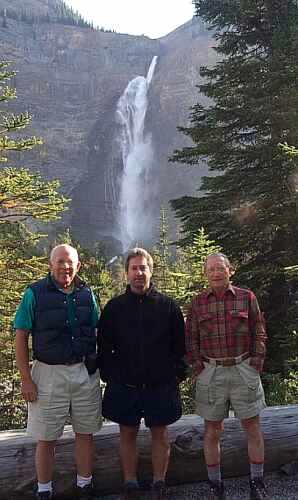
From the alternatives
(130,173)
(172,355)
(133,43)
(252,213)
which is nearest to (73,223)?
(130,173)

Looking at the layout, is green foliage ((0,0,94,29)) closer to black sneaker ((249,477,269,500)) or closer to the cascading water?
the cascading water

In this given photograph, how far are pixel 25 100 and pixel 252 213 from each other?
101 metres

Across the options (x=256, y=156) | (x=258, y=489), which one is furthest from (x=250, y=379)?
(x=256, y=156)

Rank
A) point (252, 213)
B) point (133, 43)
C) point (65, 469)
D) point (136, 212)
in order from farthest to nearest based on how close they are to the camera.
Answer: point (133, 43), point (136, 212), point (252, 213), point (65, 469)

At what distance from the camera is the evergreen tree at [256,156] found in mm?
8242

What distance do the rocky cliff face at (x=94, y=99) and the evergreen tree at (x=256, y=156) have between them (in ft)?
195

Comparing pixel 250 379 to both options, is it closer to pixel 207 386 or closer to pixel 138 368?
pixel 207 386

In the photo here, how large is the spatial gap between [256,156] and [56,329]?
6.34 metres

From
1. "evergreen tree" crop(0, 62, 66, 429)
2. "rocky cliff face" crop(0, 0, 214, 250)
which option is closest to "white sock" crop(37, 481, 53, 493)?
"evergreen tree" crop(0, 62, 66, 429)

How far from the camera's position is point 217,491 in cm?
327

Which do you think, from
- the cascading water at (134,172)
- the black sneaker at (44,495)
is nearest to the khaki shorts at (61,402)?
the black sneaker at (44,495)

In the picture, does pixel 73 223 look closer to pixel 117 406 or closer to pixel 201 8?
pixel 201 8

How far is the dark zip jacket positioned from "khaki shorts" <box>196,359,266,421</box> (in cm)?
27

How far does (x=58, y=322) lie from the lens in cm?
315
